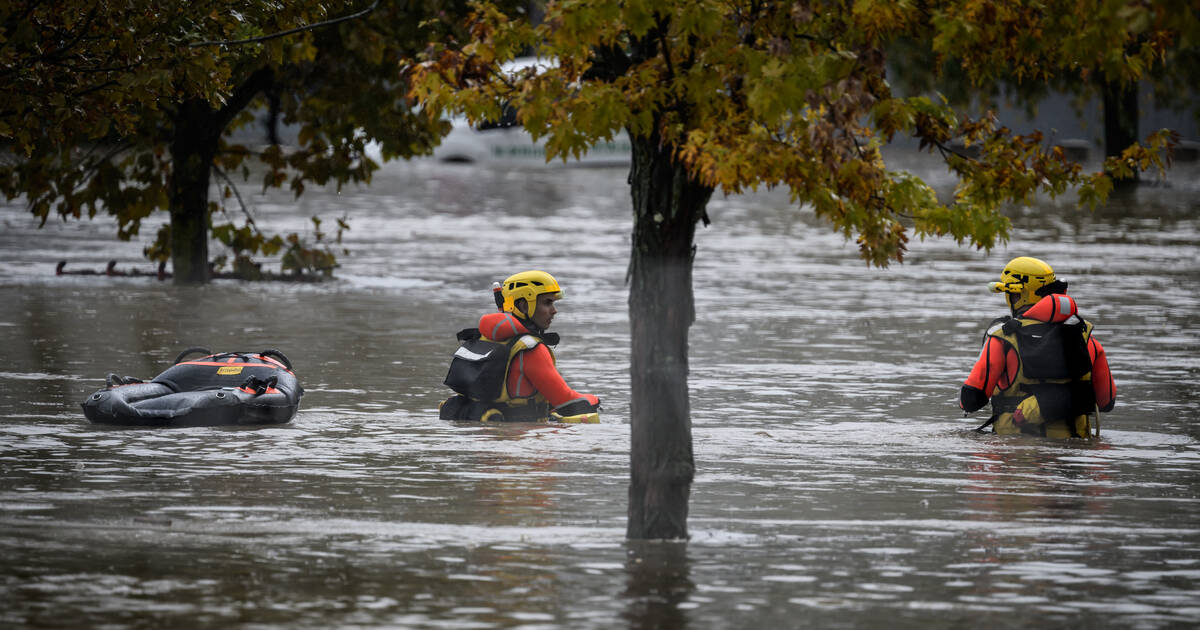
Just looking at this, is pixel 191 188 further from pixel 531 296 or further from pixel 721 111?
pixel 721 111

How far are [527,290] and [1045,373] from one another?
318cm

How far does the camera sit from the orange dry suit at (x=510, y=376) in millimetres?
12305

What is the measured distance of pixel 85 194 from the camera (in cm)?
2147

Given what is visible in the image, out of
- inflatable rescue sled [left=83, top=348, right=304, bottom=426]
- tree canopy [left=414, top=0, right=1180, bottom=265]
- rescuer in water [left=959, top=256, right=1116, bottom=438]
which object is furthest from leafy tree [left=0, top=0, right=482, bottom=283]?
rescuer in water [left=959, top=256, right=1116, bottom=438]

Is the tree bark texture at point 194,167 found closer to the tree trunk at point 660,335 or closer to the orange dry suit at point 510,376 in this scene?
the orange dry suit at point 510,376

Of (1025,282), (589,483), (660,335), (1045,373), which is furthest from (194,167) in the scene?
(660,335)

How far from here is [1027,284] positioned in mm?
12172

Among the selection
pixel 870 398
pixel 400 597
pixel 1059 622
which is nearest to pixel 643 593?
pixel 400 597

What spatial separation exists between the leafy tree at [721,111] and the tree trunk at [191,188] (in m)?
13.1

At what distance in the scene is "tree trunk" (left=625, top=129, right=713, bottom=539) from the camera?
850 cm

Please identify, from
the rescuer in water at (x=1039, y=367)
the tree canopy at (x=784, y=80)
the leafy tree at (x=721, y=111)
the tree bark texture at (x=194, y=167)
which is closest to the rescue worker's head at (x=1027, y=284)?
the rescuer in water at (x=1039, y=367)

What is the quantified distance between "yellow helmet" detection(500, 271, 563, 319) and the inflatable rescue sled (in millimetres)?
1478

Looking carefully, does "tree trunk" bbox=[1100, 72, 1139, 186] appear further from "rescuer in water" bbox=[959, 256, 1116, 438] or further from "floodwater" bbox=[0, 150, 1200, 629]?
"rescuer in water" bbox=[959, 256, 1116, 438]

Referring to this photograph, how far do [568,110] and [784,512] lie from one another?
8.40ft
